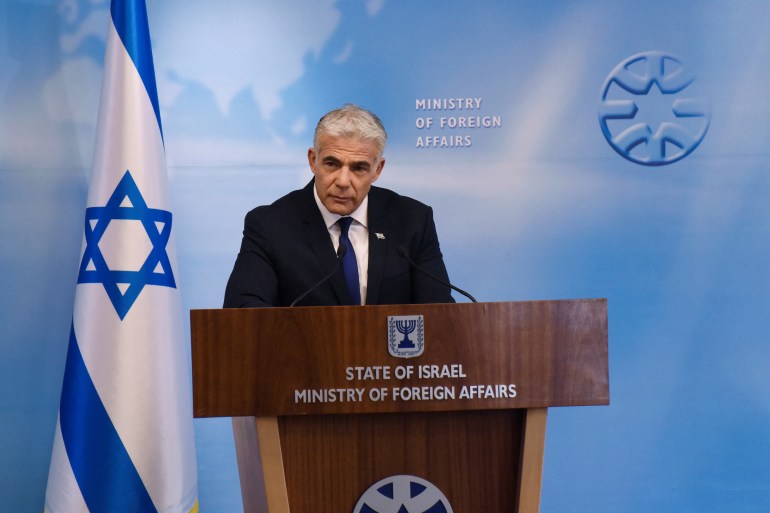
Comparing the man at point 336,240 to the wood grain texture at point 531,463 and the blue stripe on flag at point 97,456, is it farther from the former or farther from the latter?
the blue stripe on flag at point 97,456

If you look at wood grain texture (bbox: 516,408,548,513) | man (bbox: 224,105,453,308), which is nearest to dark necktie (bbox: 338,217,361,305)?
man (bbox: 224,105,453,308)

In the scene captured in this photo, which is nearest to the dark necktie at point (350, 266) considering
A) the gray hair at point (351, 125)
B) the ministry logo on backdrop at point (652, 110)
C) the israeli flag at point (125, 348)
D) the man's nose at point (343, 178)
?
the man's nose at point (343, 178)

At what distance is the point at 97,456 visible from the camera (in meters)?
3.05

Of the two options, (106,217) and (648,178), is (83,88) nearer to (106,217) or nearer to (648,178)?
(106,217)

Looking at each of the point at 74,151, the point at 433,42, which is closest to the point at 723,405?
the point at 433,42

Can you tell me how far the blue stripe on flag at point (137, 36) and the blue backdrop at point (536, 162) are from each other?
0.29 metres

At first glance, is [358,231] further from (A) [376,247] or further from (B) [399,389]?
(B) [399,389]

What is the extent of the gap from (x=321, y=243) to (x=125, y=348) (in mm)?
1061

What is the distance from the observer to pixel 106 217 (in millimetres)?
3125

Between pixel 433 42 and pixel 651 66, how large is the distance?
0.98m

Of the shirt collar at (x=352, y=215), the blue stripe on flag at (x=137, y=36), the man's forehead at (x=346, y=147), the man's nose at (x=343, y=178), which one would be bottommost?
the shirt collar at (x=352, y=215)

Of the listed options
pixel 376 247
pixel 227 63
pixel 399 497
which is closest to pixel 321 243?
pixel 376 247

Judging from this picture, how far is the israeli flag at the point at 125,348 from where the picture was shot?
306cm

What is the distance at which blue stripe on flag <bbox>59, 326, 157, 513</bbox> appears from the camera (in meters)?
3.04
